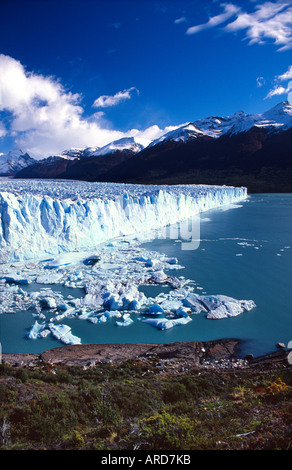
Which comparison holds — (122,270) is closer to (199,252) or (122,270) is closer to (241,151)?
(199,252)

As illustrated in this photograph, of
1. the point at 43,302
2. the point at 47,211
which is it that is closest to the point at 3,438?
the point at 43,302

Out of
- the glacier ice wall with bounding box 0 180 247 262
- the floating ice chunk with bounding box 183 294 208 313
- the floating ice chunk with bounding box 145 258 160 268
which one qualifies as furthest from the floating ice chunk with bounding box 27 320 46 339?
the glacier ice wall with bounding box 0 180 247 262

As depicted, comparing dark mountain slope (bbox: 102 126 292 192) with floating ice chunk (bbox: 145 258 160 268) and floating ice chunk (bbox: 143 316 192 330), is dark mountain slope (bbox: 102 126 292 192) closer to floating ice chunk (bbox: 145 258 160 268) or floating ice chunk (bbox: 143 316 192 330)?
floating ice chunk (bbox: 145 258 160 268)

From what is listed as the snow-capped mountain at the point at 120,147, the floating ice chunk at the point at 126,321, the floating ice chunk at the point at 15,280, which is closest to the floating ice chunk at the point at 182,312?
the floating ice chunk at the point at 126,321

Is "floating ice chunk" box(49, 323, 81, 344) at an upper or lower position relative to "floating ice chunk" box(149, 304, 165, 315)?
lower

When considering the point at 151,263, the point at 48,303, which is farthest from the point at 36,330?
the point at 151,263

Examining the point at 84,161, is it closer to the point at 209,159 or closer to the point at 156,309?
the point at 209,159

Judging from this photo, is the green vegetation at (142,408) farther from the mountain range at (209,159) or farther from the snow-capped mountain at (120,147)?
the snow-capped mountain at (120,147)
